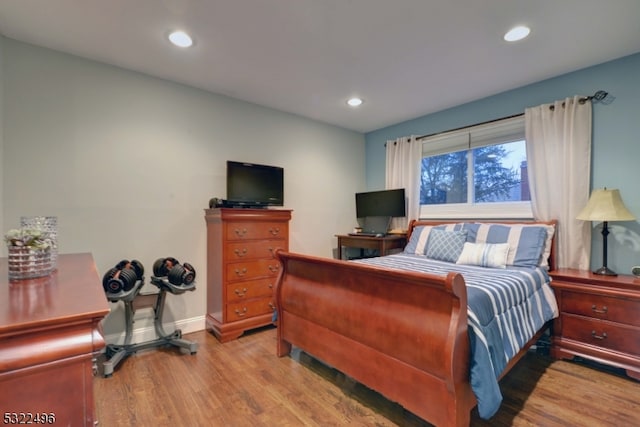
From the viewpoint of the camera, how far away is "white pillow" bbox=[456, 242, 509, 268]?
2.60 meters

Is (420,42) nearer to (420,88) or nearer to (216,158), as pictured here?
(420,88)

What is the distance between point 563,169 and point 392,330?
7.76ft

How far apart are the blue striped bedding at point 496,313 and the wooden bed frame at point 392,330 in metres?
0.08

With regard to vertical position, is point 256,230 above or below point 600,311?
above

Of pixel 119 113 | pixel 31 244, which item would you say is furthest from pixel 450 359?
pixel 119 113

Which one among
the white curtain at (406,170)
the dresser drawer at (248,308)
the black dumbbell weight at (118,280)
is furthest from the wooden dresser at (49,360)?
the white curtain at (406,170)

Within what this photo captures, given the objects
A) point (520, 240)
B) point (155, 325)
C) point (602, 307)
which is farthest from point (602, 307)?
point (155, 325)

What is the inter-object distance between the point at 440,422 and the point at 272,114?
131 inches

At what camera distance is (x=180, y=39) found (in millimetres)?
2229

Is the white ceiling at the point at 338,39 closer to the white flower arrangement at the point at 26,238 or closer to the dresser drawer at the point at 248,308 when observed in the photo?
the white flower arrangement at the point at 26,238

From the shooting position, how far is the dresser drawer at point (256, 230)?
2.87 m

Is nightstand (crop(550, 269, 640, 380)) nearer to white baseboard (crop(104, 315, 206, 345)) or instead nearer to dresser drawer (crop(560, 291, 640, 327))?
dresser drawer (crop(560, 291, 640, 327))

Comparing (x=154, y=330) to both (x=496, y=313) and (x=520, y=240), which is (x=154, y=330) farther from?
(x=520, y=240)

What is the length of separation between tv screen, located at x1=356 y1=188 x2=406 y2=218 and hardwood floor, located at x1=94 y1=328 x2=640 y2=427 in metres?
2.06
